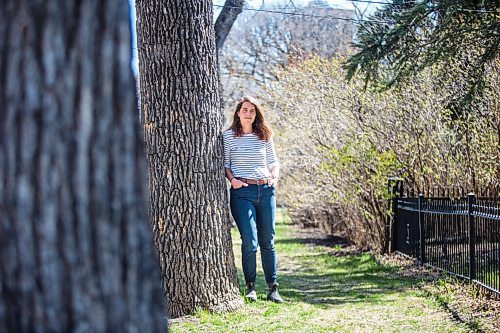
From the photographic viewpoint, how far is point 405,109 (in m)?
10.8

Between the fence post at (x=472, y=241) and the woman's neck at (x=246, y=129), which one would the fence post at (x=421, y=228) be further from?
the woman's neck at (x=246, y=129)

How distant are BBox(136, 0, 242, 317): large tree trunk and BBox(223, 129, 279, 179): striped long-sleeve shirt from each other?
0.45m

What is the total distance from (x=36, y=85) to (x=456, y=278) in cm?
659

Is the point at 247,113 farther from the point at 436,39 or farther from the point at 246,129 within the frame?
the point at 436,39

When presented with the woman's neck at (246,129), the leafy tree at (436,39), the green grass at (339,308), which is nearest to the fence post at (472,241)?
the green grass at (339,308)

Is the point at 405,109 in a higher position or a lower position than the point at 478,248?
higher

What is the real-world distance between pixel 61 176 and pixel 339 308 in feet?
17.1

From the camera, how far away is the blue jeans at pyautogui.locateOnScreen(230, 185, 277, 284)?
6.45 meters

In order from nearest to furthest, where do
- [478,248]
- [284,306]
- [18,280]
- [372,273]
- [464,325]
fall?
[18,280]
[464,325]
[284,306]
[478,248]
[372,273]

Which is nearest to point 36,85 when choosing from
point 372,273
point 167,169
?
point 167,169

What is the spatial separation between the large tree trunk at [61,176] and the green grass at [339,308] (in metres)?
3.76

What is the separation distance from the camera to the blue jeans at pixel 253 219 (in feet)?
21.1

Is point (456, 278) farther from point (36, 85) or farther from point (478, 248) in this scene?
point (36, 85)

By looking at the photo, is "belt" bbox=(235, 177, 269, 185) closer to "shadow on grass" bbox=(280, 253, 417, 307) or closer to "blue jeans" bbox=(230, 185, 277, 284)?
"blue jeans" bbox=(230, 185, 277, 284)
